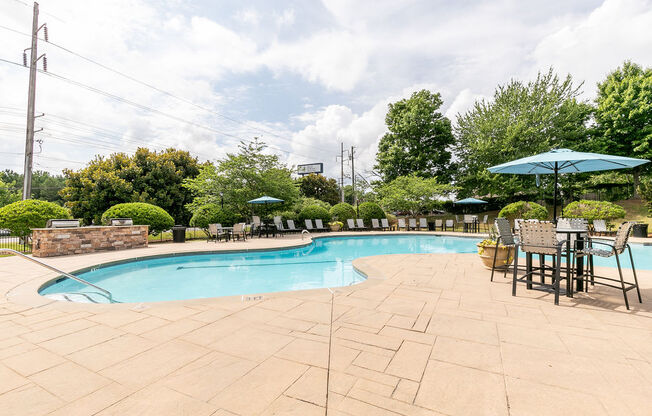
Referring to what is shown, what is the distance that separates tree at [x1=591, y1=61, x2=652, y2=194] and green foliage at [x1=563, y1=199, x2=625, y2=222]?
8959mm

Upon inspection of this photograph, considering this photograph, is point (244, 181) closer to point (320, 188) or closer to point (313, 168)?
point (320, 188)

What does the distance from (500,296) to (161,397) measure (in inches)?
142

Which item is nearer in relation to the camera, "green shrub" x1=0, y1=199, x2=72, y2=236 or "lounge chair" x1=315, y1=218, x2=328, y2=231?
"green shrub" x1=0, y1=199, x2=72, y2=236

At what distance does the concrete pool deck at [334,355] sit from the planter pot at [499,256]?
1182 millimetres

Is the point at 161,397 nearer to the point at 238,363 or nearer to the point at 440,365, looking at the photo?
the point at 238,363

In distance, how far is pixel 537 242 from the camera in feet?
11.6

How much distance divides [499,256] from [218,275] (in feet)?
18.2

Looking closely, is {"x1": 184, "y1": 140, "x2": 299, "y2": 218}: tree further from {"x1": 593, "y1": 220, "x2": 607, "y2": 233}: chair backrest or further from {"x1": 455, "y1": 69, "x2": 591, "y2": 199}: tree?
{"x1": 593, "y1": 220, "x2": 607, "y2": 233}: chair backrest

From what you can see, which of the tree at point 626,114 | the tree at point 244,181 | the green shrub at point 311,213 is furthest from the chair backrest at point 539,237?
the tree at point 626,114

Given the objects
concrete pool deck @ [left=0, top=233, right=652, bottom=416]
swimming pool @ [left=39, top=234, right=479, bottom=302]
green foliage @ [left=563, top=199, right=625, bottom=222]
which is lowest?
swimming pool @ [left=39, top=234, right=479, bottom=302]

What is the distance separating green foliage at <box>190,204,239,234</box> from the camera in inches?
487

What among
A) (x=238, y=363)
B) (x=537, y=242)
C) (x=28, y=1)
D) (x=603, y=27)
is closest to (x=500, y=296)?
(x=537, y=242)

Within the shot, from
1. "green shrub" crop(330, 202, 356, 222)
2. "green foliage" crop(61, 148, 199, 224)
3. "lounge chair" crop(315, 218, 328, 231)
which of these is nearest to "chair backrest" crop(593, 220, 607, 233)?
"green shrub" crop(330, 202, 356, 222)

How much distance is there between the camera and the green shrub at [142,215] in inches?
394
